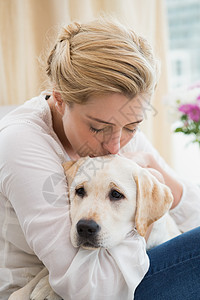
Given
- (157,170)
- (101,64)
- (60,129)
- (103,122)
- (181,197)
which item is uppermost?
(101,64)

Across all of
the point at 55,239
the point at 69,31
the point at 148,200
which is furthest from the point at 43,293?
the point at 69,31

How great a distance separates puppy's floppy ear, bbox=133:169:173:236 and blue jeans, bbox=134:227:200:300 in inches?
4.7

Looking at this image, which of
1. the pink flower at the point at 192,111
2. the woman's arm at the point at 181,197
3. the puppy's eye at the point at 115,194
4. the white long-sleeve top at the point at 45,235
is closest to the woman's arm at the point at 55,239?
the white long-sleeve top at the point at 45,235

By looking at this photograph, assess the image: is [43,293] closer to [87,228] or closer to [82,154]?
[87,228]

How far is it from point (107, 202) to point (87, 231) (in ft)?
0.41

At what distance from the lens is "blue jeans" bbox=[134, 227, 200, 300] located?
117 centimetres

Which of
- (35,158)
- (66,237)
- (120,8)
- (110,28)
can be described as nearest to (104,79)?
(110,28)

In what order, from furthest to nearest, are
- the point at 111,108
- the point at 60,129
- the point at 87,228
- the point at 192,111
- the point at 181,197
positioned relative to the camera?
the point at 192,111 → the point at 181,197 → the point at 60,129 → the point at 111,108 → the point at 87,228

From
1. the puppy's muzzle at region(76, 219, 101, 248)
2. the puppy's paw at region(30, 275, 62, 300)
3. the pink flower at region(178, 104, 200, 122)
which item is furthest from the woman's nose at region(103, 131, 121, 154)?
the pink flower at region(178, 104, 200, 122)

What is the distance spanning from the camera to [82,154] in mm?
1337

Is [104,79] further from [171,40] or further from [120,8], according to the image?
[171,40]

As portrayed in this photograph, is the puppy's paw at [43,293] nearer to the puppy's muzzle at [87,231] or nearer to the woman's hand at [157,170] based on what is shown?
the puppy's muzzle at [87,231]

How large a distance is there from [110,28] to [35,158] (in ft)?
1.55

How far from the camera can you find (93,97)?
3.76ft
